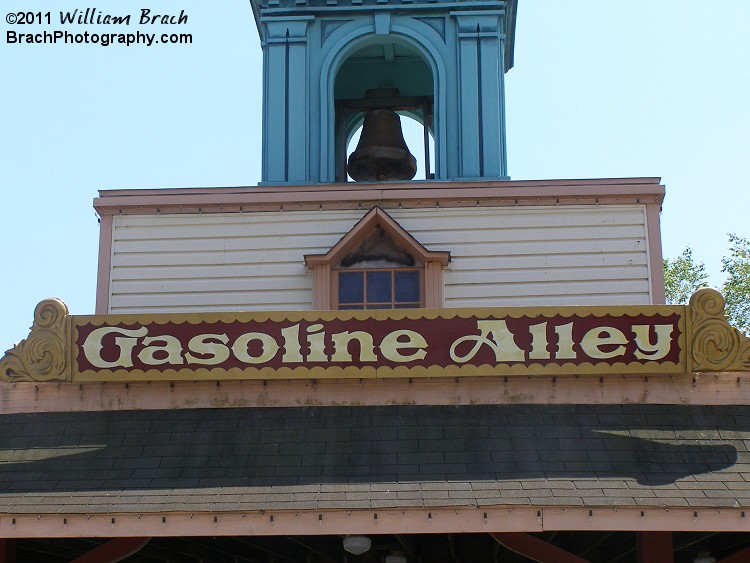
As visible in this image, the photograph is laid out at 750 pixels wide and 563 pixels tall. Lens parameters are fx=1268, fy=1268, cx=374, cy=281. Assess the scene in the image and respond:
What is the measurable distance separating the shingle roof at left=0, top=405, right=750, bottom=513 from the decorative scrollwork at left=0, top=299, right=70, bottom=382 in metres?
0.46

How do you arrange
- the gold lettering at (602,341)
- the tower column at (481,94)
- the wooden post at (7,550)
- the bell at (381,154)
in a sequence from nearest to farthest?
the wooden post at (7,550) → the gold lettering at (602,341) → the tower column at (481,94) → the bell at (381,154)

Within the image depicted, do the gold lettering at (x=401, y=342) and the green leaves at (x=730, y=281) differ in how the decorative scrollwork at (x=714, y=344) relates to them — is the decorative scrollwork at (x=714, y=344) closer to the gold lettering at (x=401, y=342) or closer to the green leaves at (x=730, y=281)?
the gold lettering at (x=401, y=342)

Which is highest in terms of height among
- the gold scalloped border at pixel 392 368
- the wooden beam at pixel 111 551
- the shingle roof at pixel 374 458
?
the gold scalloped border at pixel 392 368

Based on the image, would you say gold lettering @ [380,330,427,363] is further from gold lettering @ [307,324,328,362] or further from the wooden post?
the wooden post

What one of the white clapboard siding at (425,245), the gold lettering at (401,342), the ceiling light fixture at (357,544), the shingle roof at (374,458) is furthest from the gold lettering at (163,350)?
the ceiling light fixture at (357,544)

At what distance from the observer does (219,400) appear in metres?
13.9

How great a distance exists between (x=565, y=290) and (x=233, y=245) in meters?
4.55

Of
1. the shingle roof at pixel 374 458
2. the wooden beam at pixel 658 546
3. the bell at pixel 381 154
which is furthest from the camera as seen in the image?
the bell at pixel 381 154

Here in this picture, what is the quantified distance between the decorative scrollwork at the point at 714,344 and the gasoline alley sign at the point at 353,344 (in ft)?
0.39

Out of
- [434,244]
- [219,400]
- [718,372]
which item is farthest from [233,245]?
[718,372]

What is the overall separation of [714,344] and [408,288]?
4690mm

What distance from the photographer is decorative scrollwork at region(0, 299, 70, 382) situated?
45.9 ft

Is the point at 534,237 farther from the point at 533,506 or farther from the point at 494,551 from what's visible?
the point at 533,506

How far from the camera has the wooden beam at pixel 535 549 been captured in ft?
39.8
